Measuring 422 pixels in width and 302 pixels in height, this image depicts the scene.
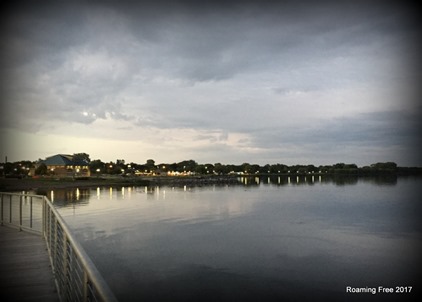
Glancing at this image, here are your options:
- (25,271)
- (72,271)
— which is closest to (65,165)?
(25,271)

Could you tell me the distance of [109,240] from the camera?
21734 mm

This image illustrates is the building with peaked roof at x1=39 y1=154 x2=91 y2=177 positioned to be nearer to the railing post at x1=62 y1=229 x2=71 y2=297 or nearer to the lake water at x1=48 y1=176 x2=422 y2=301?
the lake water at x1=48 y1=176 x2=422 y2=301

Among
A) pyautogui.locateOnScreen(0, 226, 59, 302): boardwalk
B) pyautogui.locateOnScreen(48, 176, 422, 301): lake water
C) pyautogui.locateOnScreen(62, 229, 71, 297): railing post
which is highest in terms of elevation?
pyautogui.locateOnScreen(62, 229, 71, 297): railing post

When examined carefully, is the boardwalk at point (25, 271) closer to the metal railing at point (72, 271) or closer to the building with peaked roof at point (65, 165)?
the metal railing at point (72, 271)

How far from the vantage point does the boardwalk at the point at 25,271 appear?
19.2 ft

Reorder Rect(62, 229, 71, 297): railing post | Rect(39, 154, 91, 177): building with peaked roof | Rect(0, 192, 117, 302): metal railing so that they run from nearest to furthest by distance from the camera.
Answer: Rect(0, 192, 117, 302): metal railing → Rect(62, 229, 71, 297): railing post → Rect(39, 154, 91, 177): building with peaked roof

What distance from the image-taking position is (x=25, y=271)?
703 cm

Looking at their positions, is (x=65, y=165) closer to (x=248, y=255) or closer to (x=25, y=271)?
(x=248, y=255)

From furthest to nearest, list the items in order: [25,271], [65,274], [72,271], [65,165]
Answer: [65,165] < [25,271] < [72,271] < [65,274]

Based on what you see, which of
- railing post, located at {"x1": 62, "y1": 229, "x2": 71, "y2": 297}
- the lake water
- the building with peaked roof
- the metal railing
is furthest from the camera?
the building with peaked roof

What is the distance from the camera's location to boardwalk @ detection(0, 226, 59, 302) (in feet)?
19.2

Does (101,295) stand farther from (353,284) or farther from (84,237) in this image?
(84,237)

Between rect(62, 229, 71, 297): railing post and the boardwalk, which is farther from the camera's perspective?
the boardwalk

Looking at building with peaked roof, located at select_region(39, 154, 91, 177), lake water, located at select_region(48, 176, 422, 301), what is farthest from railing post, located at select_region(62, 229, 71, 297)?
building with peaked roof, located at select_region(39, 154, 91, 177)
